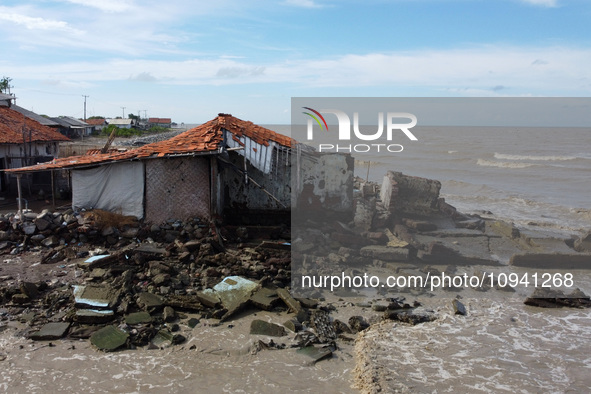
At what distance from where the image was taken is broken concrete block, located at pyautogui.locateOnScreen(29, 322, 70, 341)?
22.3ft

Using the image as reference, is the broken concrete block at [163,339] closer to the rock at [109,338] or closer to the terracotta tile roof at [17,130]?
the rock at [109,338]

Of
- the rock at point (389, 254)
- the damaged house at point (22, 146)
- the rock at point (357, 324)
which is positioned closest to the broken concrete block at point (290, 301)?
the rock at point (357, 324)

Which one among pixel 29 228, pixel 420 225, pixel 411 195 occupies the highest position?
pixel 411 195

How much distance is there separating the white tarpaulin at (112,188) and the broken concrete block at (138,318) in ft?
15.3

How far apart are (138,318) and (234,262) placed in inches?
105

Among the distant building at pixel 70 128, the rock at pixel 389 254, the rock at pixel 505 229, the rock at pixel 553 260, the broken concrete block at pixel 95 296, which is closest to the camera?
the broken concrete block at pixel 95 296

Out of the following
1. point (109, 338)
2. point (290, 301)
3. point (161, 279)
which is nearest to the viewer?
point (109, 338)

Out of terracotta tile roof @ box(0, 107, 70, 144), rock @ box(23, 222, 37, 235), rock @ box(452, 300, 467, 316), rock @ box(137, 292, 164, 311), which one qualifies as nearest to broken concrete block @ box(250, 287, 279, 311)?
rock @ box(137, 292, 164, 311)

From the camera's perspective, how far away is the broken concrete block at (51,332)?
6.79m

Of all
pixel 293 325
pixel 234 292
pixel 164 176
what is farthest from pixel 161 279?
pixel 164 176

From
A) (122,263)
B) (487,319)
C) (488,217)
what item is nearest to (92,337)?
(122,263)

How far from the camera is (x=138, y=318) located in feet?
24.0

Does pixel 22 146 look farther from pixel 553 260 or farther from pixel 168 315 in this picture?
pixel 553 260

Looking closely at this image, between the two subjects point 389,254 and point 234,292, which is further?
point 389,254
